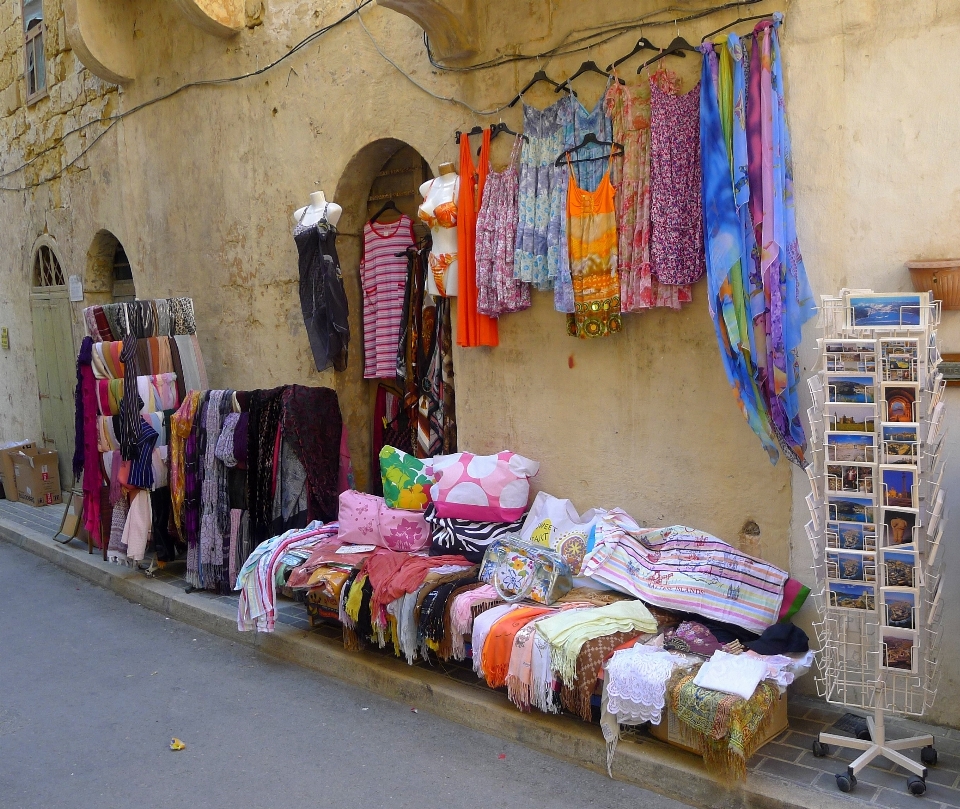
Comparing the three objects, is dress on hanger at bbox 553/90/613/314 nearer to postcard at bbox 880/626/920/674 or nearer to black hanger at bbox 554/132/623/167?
black hanger at bbox 554/132/623/167

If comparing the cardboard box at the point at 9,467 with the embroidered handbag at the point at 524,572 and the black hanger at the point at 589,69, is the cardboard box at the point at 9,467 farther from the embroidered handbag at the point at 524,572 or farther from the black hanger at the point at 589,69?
the black hanger at the point at 589,69

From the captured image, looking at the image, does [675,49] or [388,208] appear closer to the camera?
[675,49]

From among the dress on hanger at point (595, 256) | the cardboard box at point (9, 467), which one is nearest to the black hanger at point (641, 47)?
the dress on hanger at point (595, 256)

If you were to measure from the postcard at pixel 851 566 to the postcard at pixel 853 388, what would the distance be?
1.95 ft

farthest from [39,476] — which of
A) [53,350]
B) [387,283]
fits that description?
[387,283]

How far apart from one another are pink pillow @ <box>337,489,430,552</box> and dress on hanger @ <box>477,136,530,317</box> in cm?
136

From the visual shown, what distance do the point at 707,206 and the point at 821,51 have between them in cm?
83

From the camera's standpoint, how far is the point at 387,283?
6844 millimetres

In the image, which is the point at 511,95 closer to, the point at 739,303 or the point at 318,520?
the point at 739,303

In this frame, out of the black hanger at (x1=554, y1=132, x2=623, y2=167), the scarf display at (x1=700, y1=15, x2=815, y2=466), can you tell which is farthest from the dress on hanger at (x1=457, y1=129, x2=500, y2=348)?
the scarf display at (x1=700, y1=15, x2=815, y2=466)

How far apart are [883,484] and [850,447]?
19 centimetres

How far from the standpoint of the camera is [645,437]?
4980 mm

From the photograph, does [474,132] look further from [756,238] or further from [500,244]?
[756,238]

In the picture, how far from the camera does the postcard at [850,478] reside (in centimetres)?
354
